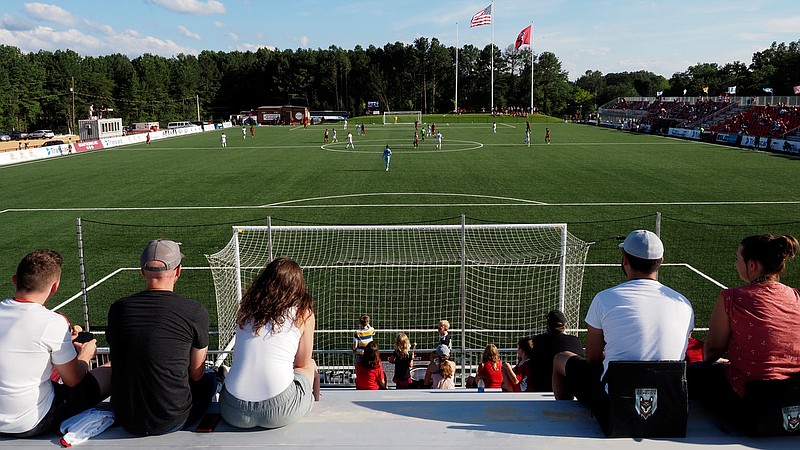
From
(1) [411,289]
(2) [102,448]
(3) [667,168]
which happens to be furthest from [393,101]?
(2) [102,448]

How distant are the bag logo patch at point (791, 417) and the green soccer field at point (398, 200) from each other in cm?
748

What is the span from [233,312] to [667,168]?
29.1 metres

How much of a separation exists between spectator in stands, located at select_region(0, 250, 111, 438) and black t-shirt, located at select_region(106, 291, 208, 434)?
13.7 inches

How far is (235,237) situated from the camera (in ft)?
33.5

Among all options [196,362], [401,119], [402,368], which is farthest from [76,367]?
[401,119]

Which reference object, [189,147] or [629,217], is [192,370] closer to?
[629,217]

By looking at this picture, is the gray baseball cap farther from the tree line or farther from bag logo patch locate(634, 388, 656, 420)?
the tree line

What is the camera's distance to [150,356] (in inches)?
156

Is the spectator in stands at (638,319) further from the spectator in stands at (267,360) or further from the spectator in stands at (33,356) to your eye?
the spectator in stands at (33,356)

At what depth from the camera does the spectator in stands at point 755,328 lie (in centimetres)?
411

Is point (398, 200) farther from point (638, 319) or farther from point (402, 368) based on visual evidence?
point (638, 319)

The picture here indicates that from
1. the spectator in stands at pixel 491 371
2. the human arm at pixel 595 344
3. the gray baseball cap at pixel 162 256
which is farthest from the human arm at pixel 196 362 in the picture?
the spectator in stands at pixel 491 371

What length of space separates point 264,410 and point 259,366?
11.7 inches

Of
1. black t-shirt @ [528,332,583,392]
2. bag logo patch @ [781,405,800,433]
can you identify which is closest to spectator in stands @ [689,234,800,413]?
bag logo patch @ [781,405,800,433]
